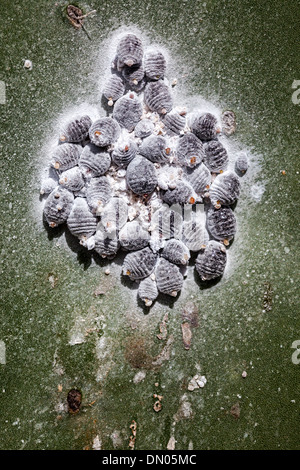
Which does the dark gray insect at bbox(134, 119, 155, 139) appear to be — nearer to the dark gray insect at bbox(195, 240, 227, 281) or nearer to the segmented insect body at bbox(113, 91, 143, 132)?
the segmented insect body at bbox(113, 91, 143, 132)

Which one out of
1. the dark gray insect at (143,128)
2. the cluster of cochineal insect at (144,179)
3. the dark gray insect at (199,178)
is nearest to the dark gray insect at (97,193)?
the cluster of cochineal insect at (144,179)

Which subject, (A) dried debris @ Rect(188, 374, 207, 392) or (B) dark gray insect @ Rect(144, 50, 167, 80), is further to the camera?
(A) dried debris @ Rect(188, 374, 207, 392)

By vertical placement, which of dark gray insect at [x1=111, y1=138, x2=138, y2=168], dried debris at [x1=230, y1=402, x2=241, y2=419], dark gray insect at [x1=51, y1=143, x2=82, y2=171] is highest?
dark gray insect at [x1=111, y1=138, x2=138, y2=168]

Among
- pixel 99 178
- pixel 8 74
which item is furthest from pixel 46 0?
pixel 99 178

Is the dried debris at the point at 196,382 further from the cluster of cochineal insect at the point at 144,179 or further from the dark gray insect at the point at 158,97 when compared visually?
the dark gray insect at the point at 158,97

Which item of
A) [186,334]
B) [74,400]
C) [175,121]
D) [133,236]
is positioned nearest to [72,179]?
[133,236]

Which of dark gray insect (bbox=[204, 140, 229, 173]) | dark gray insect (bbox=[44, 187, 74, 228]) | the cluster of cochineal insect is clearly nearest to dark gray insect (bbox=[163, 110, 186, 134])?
the cluster of cochineal insect
